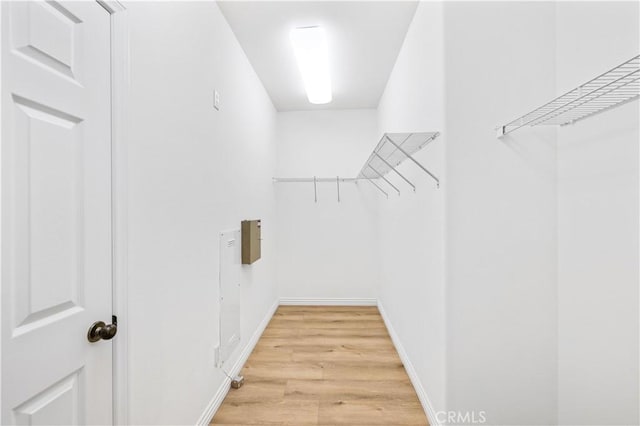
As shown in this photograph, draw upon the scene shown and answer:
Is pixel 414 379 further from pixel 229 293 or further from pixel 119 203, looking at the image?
pixel 119 203

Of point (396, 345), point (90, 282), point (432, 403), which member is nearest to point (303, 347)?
point (396, 345)

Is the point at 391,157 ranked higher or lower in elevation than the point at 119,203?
higher

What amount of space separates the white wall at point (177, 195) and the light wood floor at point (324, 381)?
33cm

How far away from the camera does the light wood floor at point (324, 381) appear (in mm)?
2047

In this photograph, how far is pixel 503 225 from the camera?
65.5 inches

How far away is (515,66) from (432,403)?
188cm

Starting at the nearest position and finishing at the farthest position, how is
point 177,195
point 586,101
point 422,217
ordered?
point 586,101, point 177,195, point 422,217

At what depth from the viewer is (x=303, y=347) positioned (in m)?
3.06

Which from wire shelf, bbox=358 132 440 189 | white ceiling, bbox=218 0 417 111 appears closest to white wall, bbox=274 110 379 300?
white ceiling, bbox=218 0 417 111

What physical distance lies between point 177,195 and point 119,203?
445 mm

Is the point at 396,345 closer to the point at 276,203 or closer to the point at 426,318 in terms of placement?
the point at 426,318

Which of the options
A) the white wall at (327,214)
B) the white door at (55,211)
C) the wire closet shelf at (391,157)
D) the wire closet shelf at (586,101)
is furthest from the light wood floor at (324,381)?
the wire closet shelf at (586,101)

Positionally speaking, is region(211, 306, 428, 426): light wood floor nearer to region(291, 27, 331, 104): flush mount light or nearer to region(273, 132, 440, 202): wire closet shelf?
region(273, 132, 440, 202): wire closet shelf

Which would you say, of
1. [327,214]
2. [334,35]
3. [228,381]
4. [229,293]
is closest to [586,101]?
[334,35]
